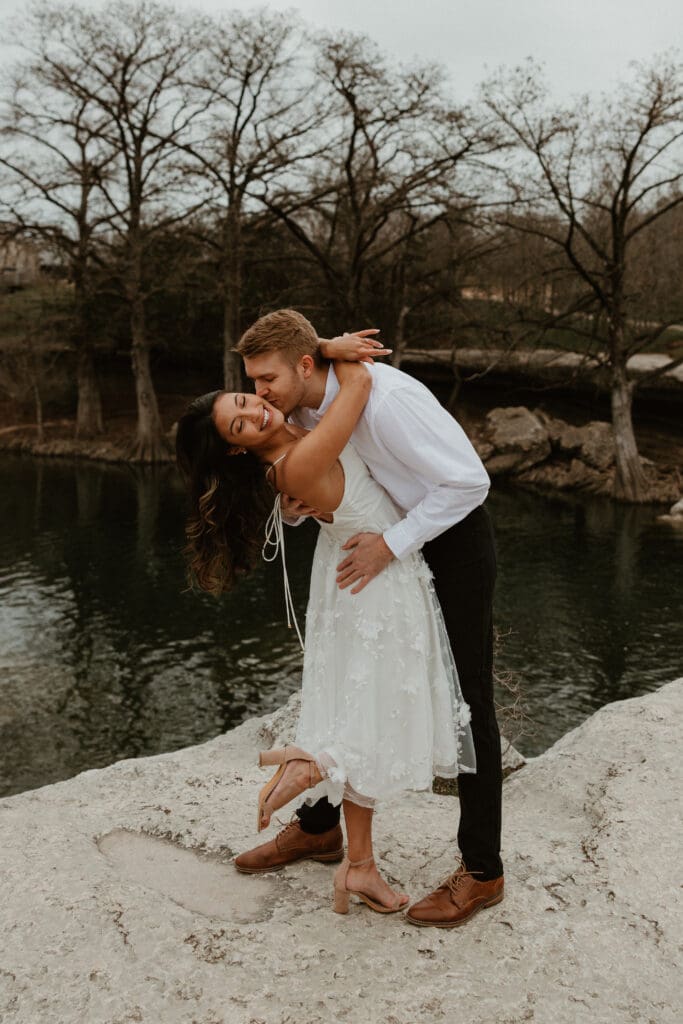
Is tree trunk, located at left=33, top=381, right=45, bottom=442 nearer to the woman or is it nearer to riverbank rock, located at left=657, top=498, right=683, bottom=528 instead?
riverbank rock, located at left=657, top=498, right=683, bottom=528

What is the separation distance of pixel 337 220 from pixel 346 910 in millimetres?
28343

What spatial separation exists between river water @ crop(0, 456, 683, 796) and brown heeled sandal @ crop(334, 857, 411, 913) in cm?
563

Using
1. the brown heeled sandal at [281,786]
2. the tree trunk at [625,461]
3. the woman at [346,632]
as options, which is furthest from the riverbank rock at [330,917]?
the tree trunk at [625,461]

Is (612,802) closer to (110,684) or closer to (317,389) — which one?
(317,389)

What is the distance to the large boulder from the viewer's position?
27.0m

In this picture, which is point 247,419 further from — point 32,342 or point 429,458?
point 32,342

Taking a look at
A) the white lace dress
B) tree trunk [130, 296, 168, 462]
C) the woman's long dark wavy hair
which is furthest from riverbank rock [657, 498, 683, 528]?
the woman's long dark wavy hair

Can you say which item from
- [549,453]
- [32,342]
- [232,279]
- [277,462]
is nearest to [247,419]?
[277,462]

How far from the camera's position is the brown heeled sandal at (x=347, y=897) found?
3396 millimetres

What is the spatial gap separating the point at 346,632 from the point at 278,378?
36.8 inches

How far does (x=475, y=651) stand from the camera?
335cm

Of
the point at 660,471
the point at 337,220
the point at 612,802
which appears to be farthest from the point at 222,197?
the point at 612,802

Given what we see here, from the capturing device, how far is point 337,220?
2964cm

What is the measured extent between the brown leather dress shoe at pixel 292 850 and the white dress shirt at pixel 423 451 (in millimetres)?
1404
